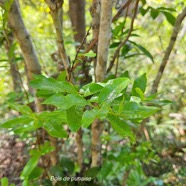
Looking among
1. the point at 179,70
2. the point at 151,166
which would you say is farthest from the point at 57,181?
the point at 179,70

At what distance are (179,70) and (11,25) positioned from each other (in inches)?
62.8

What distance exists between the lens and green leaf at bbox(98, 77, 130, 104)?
36cm

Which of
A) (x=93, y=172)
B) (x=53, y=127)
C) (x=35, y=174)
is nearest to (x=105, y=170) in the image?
(x=93, y=172)

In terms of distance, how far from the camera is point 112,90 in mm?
364

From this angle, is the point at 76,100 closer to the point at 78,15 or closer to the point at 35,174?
the point at 35,174

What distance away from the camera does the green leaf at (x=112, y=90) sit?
358 mm

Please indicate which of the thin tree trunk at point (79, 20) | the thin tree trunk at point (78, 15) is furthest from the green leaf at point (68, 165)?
the thin tree trunk at point (78, 15)

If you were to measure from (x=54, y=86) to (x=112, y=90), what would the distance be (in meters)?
0.10

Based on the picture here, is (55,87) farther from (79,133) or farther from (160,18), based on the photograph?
(160,18)

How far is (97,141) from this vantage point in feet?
2.60

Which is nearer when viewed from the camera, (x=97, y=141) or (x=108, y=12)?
(x=108, y=12)

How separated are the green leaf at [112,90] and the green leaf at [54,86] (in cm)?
6

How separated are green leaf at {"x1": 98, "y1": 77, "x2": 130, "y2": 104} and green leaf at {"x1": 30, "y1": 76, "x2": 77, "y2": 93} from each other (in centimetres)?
6

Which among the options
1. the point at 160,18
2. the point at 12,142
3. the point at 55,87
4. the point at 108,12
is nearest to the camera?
the point at 55,87
